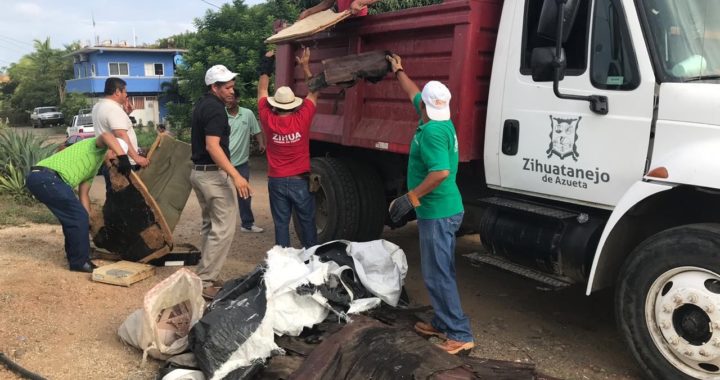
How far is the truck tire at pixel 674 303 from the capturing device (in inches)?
120

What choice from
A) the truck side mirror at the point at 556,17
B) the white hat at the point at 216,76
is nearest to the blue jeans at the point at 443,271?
the truck side mirror at the point at 556,17

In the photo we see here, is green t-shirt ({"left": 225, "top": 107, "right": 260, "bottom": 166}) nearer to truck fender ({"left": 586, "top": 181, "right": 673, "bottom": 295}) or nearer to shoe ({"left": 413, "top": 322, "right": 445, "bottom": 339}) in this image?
shoe ({"left": 413, "top": 322, "right": 445, "bottom": 339})

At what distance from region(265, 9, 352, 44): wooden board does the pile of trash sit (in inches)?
68.4

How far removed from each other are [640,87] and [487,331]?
6.41ft

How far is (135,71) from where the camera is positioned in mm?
47094

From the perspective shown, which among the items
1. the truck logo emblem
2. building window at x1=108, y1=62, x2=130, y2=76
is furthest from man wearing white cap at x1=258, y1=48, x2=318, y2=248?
building window at x1=108, y1=62, x2=130, y2=76

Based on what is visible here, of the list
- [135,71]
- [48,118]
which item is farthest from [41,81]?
[135,71]

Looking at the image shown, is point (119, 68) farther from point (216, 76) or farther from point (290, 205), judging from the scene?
point (290, 205)

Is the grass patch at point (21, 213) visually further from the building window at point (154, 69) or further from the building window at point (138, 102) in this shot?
the building window at point (154, 69)

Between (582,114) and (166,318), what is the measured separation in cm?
293

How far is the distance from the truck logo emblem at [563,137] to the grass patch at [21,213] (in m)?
6.73

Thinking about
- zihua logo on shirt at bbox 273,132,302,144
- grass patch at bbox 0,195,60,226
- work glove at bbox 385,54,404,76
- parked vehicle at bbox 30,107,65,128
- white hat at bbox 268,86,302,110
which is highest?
Answer: work glove at bbox 385,54,404,76

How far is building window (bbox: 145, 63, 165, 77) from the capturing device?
155 ft

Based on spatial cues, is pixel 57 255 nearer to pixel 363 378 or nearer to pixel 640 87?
pixel 363 378
